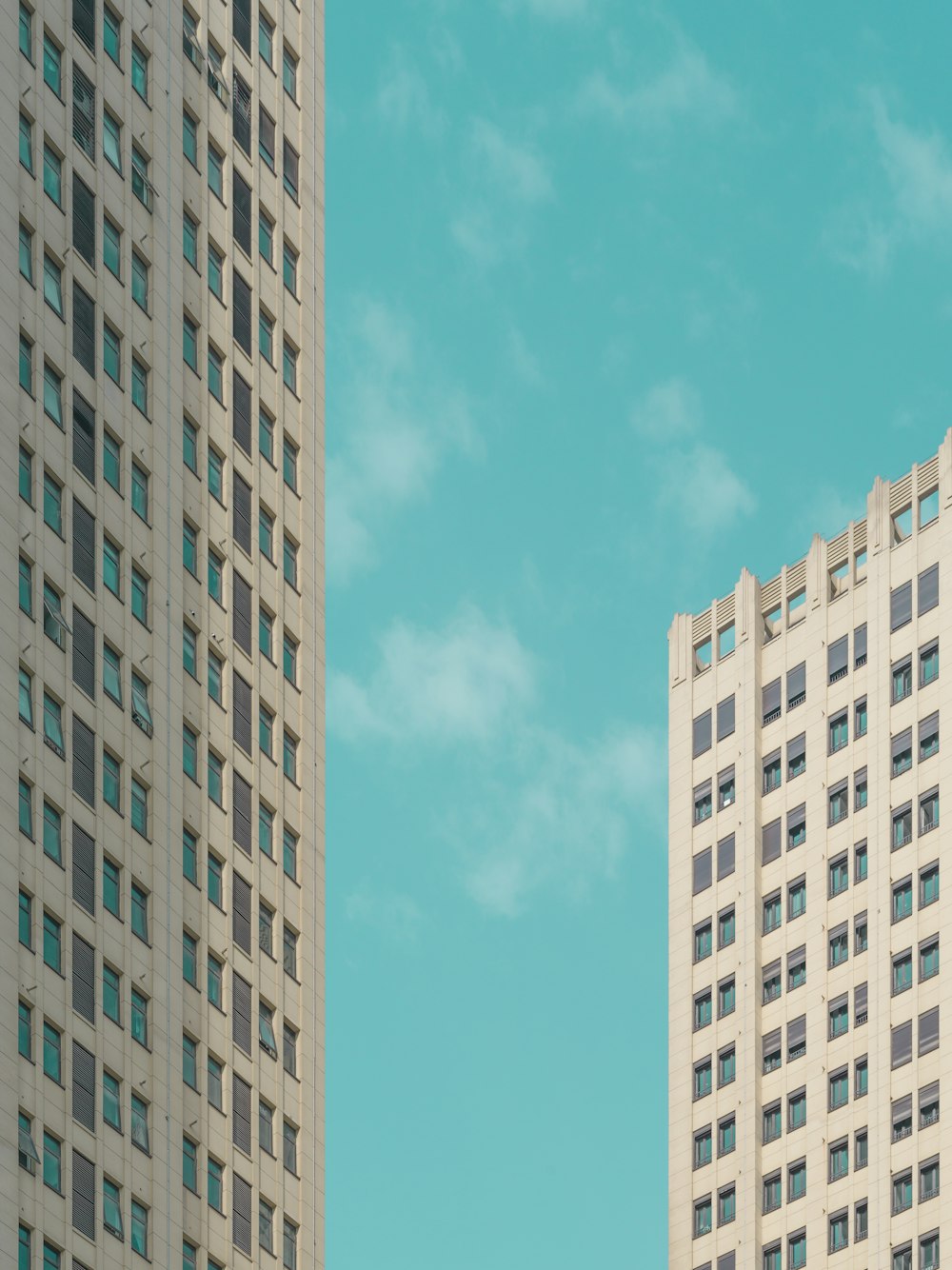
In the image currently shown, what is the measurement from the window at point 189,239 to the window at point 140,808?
58.7 feet

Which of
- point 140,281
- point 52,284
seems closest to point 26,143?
point 52,284

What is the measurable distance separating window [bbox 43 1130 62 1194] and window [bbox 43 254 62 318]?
22320 millimetres

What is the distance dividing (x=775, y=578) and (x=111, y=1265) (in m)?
70.2

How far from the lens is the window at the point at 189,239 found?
3734 inches

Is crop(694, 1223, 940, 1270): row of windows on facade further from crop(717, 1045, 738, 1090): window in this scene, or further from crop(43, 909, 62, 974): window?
crop(43, 909, 62, 974): window

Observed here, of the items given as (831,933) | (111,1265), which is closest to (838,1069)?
(831,933)

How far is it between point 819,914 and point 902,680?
1077 centimetres

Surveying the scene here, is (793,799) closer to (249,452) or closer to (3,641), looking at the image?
(249,452)

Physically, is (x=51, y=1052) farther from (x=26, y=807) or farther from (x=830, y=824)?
(x=830, y=824)

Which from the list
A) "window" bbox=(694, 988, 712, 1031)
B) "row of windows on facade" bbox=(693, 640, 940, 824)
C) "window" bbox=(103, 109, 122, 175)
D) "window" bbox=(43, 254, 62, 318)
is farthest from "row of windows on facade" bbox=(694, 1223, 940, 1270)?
"window" bbox=(43, 254, 62, 318)

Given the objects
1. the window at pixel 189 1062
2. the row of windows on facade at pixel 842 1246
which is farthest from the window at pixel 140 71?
the row of windows on facade at pixel 842 1246

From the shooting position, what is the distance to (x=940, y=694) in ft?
428

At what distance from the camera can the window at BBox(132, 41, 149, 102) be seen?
9231cm

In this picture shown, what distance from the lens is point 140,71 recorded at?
305ft
